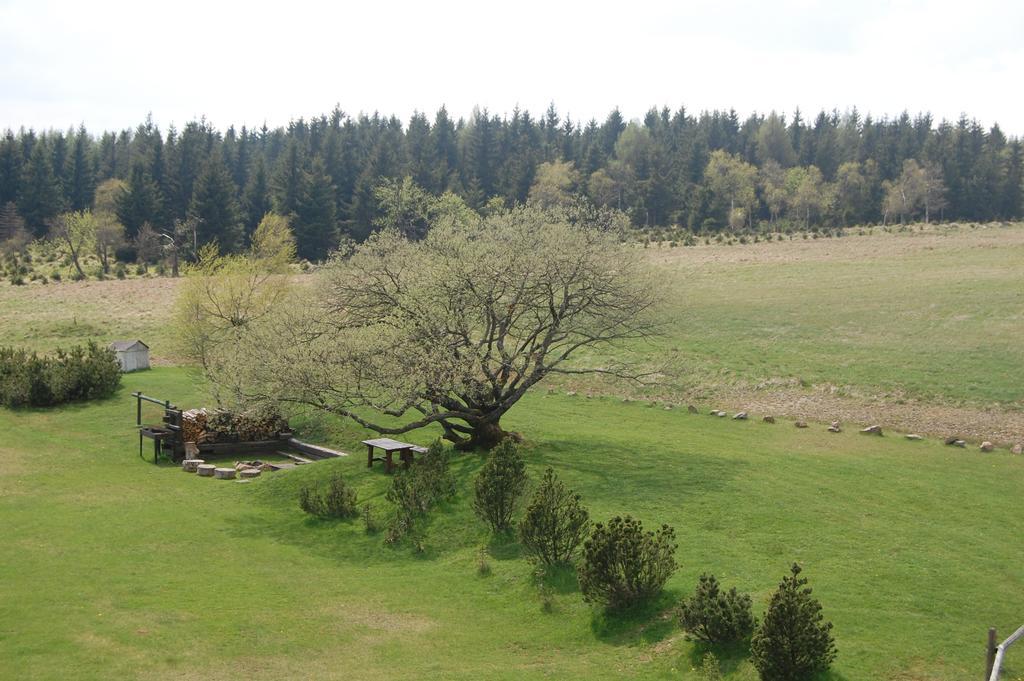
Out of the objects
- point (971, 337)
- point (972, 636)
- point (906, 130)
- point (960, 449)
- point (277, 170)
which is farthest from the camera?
point (906, 130)

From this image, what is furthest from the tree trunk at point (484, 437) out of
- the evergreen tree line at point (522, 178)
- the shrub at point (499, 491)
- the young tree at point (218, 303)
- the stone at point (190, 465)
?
the evergreen tree line at point (522, 178)

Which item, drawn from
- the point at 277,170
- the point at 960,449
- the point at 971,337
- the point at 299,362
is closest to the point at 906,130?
the point at 277,170

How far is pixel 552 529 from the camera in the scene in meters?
17.5

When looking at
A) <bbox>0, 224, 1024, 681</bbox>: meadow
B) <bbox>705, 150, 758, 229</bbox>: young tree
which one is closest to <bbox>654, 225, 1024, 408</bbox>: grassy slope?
<bbox>0, 224, 1024, 681</bbox>: meadow

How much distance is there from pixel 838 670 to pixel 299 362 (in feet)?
54.1

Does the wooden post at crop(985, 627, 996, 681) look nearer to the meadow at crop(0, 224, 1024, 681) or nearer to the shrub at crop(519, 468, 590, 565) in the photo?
the meadow at crop(0, 224, 1024, 681)

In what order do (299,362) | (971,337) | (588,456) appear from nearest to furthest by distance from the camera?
1. (299,362)
2. (588,456)
3. (971,337)

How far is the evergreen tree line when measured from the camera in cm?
10506

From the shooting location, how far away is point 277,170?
112 metres

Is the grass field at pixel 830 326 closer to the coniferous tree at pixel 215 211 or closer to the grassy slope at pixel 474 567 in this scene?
the grassy slope at pixel 474 567

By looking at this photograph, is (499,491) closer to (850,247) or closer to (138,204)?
(850,247)

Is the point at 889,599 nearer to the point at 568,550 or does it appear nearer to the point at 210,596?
the point at 568,550

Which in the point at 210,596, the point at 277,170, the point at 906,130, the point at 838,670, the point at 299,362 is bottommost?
the point at 210,596

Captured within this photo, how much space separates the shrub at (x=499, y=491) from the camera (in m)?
20.1
